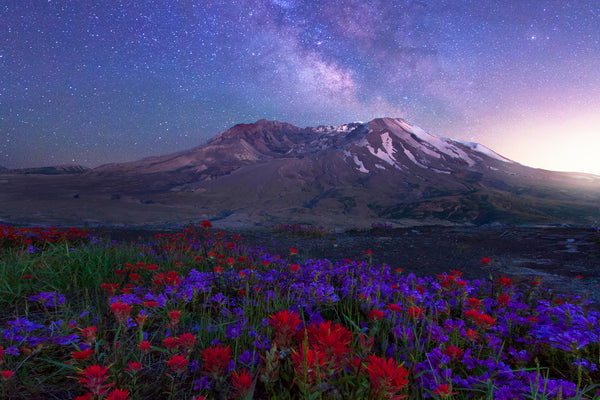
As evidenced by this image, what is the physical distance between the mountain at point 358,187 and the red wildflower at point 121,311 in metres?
21.2

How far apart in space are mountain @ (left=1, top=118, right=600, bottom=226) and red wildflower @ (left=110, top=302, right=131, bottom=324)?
834 inches

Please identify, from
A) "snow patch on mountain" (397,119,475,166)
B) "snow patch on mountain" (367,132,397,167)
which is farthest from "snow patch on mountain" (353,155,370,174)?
"snow patch on mountain" (397,119,475,166)

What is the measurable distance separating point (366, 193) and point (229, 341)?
149ft

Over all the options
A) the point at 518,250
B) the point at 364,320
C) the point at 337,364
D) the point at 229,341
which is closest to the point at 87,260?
the point at 229,341

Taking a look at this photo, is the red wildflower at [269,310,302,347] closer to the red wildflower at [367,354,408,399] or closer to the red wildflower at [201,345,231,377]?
the red wildflower at [201,345,231,377]

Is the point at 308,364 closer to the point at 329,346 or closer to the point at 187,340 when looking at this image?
the point at 329,346

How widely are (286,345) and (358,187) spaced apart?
168ft

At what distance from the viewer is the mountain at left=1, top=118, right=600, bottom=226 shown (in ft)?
96.8

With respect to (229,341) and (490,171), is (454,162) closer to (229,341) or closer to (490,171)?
(490,171)

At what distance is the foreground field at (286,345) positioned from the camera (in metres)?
0.96

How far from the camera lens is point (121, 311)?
143 centimetres

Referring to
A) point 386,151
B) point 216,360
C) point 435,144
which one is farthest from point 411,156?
point 216,360

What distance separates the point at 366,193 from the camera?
45.9 m

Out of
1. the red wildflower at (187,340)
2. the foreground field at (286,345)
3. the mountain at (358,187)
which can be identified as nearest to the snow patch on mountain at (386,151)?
the mountain at (358,187)
